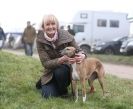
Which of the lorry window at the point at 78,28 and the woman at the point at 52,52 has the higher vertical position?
the woman at the point at 52,52

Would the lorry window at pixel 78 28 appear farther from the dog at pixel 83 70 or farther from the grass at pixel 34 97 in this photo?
the dog at pixel 83 70

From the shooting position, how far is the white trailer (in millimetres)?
33781

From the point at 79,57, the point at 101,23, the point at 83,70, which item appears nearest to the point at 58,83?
the point at 83,70

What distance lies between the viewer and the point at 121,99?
815cm

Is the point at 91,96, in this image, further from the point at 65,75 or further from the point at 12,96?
the point at 12,96

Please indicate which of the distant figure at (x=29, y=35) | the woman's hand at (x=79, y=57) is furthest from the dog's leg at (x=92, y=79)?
the distant figure at (x=29, y=35)

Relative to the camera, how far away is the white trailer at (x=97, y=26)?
111 ft

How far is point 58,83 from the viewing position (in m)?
8.13

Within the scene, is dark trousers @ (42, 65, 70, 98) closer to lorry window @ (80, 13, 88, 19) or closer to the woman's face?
the woman's face

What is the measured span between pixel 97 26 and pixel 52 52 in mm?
26481

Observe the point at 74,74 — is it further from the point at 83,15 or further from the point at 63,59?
the point at 83,15

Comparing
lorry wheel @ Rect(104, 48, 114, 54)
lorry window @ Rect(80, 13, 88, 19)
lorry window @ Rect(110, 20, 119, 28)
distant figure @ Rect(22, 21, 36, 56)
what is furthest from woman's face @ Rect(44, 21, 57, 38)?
lorry window @ Rect(110, 20, 119, 28)

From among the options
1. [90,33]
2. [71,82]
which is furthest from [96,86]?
[90,33]

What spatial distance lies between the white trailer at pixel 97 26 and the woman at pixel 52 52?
25.0 meters
